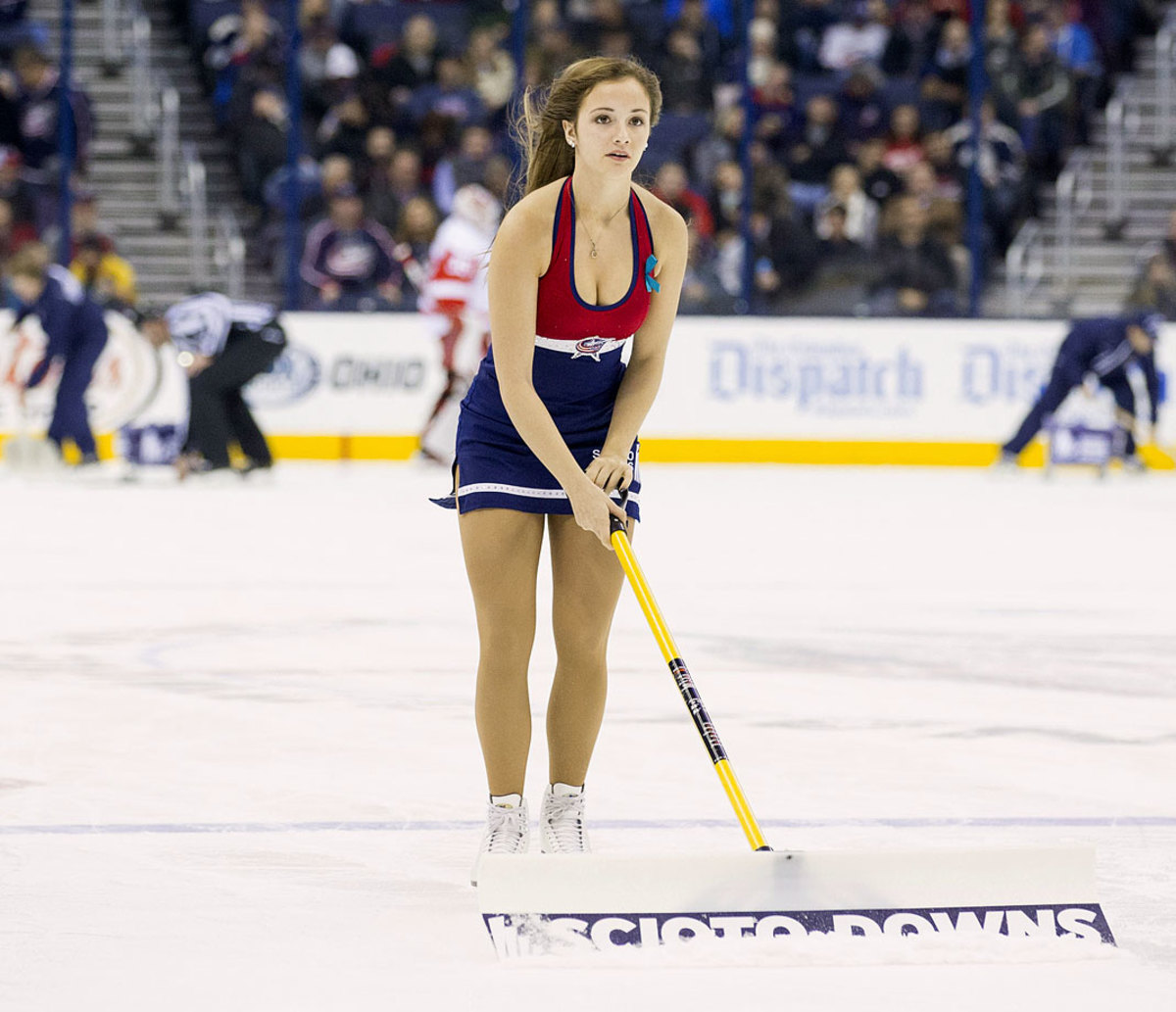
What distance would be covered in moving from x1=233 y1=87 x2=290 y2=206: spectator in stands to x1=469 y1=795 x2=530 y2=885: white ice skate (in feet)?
41.3

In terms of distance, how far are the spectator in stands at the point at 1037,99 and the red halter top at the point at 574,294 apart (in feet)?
42.8

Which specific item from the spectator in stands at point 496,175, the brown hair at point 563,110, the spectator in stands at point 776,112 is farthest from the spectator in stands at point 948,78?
the brown hair at point 563,110

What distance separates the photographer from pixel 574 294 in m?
3.21

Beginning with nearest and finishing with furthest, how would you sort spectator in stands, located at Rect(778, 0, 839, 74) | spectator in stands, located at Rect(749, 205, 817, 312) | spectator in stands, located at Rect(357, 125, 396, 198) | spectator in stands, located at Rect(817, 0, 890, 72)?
spectator in stands, located at Rect(749, 205, 817, 312), spectator in stands, located at Rect(357, 125, 396, 198), spectator in stands, located at Rect(778, 0, 839, 74), spectator in stands, located at Rect(817, 0, 890, 72)

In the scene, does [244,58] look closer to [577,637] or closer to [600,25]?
[600,25]

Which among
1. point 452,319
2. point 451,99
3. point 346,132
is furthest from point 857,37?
point 452,319

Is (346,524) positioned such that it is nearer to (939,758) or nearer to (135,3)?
(939,758)

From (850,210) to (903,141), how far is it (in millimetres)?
950

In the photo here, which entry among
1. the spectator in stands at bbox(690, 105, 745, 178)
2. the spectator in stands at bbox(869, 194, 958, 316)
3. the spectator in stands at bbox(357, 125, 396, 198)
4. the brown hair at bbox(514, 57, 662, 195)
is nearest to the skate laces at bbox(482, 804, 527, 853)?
the brown hair at bbox(514, 57, 662, 195)

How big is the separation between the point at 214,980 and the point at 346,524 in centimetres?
726

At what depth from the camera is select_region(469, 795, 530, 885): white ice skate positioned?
3.32m

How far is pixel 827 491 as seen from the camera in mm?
12117

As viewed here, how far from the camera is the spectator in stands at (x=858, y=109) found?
618 inches

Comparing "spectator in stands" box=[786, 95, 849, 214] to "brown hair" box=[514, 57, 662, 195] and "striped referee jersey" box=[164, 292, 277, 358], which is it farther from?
"brown hair" box=[514, 57, 662, 195]
